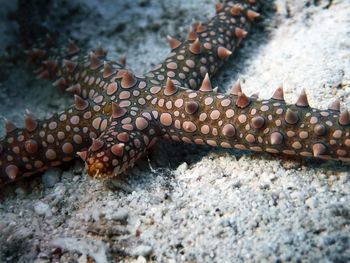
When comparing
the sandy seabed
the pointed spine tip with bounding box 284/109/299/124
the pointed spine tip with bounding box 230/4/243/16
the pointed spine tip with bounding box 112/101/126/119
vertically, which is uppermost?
the pointed spine tip with bounding box 230/4/243/16

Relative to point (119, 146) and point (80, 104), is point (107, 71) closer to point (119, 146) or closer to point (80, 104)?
point (80, 104)

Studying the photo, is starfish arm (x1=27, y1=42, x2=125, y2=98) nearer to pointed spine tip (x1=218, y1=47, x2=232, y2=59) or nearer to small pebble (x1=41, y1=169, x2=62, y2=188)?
small pebble (x1=41, y1=169, x2=62, y2=188)

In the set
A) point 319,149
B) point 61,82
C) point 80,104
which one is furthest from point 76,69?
point 319,149

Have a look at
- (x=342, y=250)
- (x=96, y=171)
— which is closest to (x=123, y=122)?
(x=96, y=171)

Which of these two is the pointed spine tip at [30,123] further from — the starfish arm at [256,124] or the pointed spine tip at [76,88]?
the starfish arm at [256,124]

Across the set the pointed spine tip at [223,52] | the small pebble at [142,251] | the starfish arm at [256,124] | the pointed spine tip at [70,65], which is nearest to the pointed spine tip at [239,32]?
the pointed spine tip at [223,52]

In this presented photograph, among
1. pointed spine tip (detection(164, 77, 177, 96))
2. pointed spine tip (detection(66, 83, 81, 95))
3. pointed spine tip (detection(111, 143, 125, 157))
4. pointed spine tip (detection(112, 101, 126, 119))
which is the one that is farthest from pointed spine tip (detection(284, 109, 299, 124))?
pointed spine tip (detection(66, 83, 81, 95))
